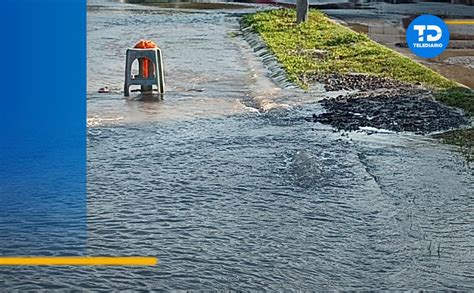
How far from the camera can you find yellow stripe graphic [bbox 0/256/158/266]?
17.5ft

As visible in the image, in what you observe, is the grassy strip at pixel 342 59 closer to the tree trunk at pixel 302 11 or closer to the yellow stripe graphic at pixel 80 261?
the tree trunk at pixel 302 11

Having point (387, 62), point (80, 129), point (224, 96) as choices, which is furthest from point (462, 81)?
point (80, 129)

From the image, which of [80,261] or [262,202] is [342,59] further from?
[80,261]

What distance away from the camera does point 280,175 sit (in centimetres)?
752

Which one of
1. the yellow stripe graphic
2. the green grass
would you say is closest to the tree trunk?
the green grass

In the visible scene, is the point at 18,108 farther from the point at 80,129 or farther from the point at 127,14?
the point at 127,14

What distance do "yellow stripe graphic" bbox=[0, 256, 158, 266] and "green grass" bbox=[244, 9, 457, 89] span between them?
289 inches

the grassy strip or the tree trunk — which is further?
the tree trunk

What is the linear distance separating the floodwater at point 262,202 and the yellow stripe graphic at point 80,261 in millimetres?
96

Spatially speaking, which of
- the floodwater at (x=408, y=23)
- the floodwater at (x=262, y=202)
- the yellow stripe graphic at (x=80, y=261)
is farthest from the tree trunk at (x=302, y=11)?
the yellow stripe graphic at (x=80, y=261)

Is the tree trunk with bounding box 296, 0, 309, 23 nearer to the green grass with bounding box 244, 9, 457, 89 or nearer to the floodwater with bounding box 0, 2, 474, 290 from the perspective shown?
the green grass with bounding box 244, 9, 457, 89

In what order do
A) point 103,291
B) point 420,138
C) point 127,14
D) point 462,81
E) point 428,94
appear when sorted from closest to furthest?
point 103,291, point 420,138, point 428,94, point 462,81, point 127,14

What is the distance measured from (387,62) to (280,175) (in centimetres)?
753

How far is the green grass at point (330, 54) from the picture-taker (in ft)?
43.6
